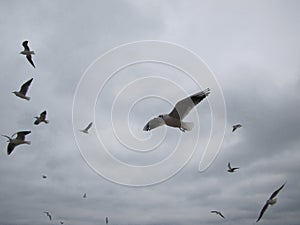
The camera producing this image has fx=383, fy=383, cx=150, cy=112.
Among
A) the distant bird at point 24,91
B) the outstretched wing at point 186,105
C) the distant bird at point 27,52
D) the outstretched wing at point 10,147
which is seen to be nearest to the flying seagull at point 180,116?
the outstretched wing at point 186,105

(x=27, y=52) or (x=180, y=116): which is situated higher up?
(x=27, y=52)

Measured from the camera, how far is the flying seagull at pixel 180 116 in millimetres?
22953

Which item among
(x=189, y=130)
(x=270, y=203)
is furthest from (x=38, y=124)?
(x=270, y=203)

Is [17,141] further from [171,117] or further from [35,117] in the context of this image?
[171,117]

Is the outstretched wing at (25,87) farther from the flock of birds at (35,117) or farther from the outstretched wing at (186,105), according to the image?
the outstretched wing at (186,105)

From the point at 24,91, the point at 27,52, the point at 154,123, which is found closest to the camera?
the point at 154,123

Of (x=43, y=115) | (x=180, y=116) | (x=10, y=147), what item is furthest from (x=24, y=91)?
(x=180, y=116)

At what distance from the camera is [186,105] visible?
78.7ft

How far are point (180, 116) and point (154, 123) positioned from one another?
2.12 m

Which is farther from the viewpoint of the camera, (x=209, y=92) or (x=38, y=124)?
(x=38, y=124)

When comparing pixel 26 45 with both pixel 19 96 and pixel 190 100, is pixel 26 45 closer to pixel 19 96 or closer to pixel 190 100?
pixel 19 96

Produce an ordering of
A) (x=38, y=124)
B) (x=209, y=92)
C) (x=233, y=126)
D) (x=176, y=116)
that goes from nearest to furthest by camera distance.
→ (x=209, y=92) → (x=176, y=116) → (x=38, y=124) → (x=233, y=126)

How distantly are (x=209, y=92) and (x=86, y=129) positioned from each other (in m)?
22.4

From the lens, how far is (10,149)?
32750 millimetres
